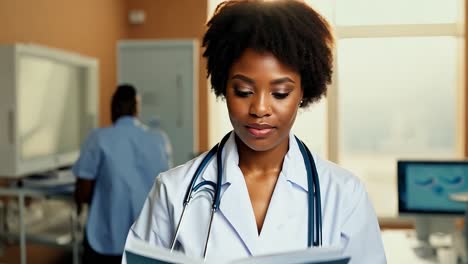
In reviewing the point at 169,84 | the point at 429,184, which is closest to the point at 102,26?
the point at 169,84

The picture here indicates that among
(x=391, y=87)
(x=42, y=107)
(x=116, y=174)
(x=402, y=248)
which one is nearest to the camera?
(x=402, y=248)

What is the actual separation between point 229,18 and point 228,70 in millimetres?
84

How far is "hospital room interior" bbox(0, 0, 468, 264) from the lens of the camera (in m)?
3.10

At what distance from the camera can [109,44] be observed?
4848mm

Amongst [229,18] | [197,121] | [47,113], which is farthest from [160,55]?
[229,18]

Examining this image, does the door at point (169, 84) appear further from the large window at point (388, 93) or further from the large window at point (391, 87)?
the large window at point (391, 87)

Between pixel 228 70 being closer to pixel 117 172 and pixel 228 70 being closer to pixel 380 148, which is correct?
pixel 117 172

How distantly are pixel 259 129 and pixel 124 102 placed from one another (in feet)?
6.26

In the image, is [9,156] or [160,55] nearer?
[9,156]

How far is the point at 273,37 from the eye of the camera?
3.15 ft

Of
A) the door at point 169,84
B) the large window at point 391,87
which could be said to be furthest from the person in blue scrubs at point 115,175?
the large window at point 391,87

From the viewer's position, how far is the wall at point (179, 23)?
5086mm

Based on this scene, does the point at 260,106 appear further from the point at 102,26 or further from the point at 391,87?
the point at 391,87

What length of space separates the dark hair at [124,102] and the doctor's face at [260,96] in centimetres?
187
